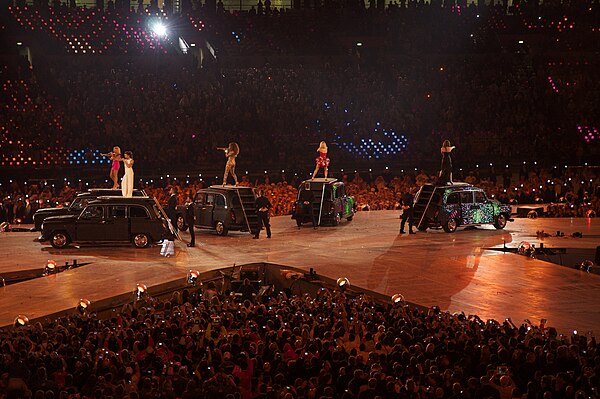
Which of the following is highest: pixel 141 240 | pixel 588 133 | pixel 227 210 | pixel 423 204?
pixel 588 133

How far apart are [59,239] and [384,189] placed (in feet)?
50.4

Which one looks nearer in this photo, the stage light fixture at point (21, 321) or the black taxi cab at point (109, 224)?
the stage light fixture at point (21, 321)

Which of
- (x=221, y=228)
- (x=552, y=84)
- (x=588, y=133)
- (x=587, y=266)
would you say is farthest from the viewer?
(x=552, y=84)

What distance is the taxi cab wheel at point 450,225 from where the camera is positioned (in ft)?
93.5

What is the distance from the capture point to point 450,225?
1124 inches

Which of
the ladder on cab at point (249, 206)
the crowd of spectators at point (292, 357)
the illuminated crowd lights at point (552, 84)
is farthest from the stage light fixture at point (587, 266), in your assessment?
the illuminated crowd lights at point (552, 84)

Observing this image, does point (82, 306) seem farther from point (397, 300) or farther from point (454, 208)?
point (454, 208)

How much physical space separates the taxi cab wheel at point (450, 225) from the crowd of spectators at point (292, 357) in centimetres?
1194

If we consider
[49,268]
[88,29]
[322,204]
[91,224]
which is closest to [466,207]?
[322,204]

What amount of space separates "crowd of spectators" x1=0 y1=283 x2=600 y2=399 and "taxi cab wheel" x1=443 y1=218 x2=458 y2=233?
11938mm

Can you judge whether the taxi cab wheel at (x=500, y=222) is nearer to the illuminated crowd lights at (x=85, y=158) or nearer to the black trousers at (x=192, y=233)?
the black trousers at (x=192, y=233)

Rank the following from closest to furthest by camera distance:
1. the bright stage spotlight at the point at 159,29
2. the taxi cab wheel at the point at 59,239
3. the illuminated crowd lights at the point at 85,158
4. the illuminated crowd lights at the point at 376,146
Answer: the taxi cab wheel at the point at 59,239, the illuminated crowd lights at the point at 85,158, the illuminated crowd lights at the point at 376,146, the bright stage spotlight at the point at 159,29

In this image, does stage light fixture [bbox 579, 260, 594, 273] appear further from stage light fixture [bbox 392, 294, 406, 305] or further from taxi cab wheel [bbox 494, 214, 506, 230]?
stage light fixture [bbox 392, 294, 406, 305]

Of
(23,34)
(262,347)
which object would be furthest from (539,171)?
(262,347)
